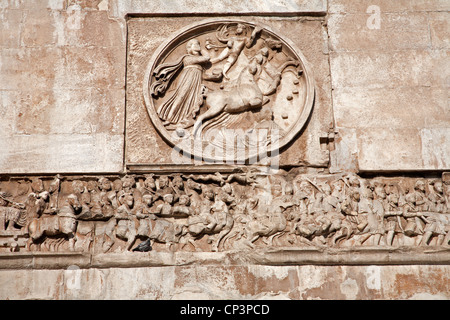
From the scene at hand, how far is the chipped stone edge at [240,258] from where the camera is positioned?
8.08 meters

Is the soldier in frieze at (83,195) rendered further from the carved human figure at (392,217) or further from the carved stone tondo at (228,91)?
the carved human figure at (392,217)

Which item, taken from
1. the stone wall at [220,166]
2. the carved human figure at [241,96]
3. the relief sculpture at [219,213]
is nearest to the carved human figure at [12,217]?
the relief sculpture at [219,213]

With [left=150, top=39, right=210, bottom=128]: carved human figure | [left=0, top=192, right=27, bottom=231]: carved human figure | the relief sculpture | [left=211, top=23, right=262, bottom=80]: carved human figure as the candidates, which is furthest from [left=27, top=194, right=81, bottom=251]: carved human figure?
[left=211, top=23, right=262, bottom=80]: carved human figure

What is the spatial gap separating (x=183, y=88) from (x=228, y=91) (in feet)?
1.85

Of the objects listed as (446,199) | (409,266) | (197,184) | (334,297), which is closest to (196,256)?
(197,184)

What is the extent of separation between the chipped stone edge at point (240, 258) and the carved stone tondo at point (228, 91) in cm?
125

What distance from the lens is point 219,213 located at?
27.5ft

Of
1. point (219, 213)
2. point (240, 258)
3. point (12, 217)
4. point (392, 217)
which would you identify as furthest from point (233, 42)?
point (12, 217)

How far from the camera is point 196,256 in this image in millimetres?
8133

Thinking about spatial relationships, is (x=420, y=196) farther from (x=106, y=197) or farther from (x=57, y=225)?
(x=57, y=225)

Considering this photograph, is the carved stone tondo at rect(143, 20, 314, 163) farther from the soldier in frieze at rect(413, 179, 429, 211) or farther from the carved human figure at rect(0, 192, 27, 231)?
the carved human figure at rect(0, 192, 27, 231)

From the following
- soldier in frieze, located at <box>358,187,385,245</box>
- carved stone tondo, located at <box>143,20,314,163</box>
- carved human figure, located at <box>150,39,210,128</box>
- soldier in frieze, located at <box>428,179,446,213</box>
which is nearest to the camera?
soldier in frieze, located at <box>358,187,385,245</box>

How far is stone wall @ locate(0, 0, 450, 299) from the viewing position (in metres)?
8.04
